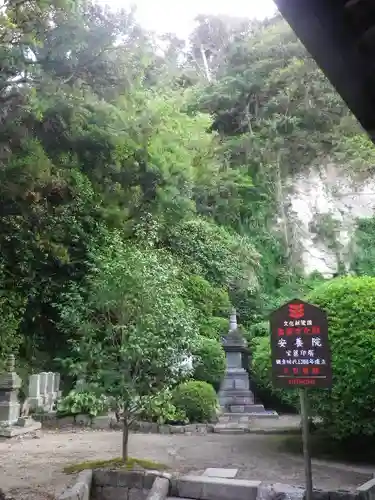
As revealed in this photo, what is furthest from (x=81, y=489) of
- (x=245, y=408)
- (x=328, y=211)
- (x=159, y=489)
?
(x=328, y=211)

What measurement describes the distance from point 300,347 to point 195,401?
→ 6890 millimetres

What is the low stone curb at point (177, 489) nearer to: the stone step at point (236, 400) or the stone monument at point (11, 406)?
the stone monument at point (11, 406)

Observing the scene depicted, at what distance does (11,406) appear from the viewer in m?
11.3

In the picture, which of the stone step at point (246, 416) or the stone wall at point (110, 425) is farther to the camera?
the stone step at point (246, 416)

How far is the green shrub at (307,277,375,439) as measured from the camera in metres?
6.97

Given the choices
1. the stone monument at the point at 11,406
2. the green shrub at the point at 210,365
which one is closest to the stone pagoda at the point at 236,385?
the green shrub at the point at 210,365

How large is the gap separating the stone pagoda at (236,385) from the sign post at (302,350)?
7822 mm

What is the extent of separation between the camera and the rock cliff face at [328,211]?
832 inches

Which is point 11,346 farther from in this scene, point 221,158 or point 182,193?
point 221,158

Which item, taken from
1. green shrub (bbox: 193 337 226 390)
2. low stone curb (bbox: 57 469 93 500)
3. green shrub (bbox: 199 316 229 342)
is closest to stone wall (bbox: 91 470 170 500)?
low stone curb (bbox: 57 469 93 500)

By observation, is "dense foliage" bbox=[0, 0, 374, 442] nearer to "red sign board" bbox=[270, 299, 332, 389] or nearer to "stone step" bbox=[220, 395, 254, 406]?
"stone step" bbox=[220, 395, 254, 406]

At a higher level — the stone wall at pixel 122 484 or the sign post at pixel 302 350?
the sign post at pixel 302 350

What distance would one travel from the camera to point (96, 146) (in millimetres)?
8867

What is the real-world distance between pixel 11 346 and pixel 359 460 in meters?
8.32
